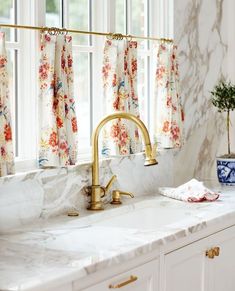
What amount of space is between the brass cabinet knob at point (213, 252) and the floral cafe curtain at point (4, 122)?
100 cm

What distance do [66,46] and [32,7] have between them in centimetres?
24

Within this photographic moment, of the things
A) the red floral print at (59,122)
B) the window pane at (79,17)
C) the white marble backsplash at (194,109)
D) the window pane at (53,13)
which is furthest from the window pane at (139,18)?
the red floral print at (59,122)

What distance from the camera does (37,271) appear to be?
2.21 m

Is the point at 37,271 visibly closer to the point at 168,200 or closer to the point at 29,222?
the point at 29,222

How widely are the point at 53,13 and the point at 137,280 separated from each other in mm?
1398

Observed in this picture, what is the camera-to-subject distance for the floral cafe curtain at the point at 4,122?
9.18 feet

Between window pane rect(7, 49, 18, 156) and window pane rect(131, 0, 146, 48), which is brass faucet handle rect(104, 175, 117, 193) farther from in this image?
window pane rect(131, 0, 146, 48)

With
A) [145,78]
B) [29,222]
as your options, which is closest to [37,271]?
[29,222]

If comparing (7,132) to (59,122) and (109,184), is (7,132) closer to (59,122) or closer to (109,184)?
(59,122)

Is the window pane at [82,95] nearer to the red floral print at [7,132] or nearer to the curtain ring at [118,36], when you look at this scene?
the curtain ring at [118,36]

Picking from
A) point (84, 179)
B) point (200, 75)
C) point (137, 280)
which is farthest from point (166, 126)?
point (137, 280)

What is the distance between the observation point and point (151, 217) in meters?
3.48

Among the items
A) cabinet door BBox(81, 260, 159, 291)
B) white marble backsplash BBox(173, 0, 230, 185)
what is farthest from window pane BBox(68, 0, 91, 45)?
cabinet door BBox(81, 260, 159, 291)

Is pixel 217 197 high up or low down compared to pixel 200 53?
down
